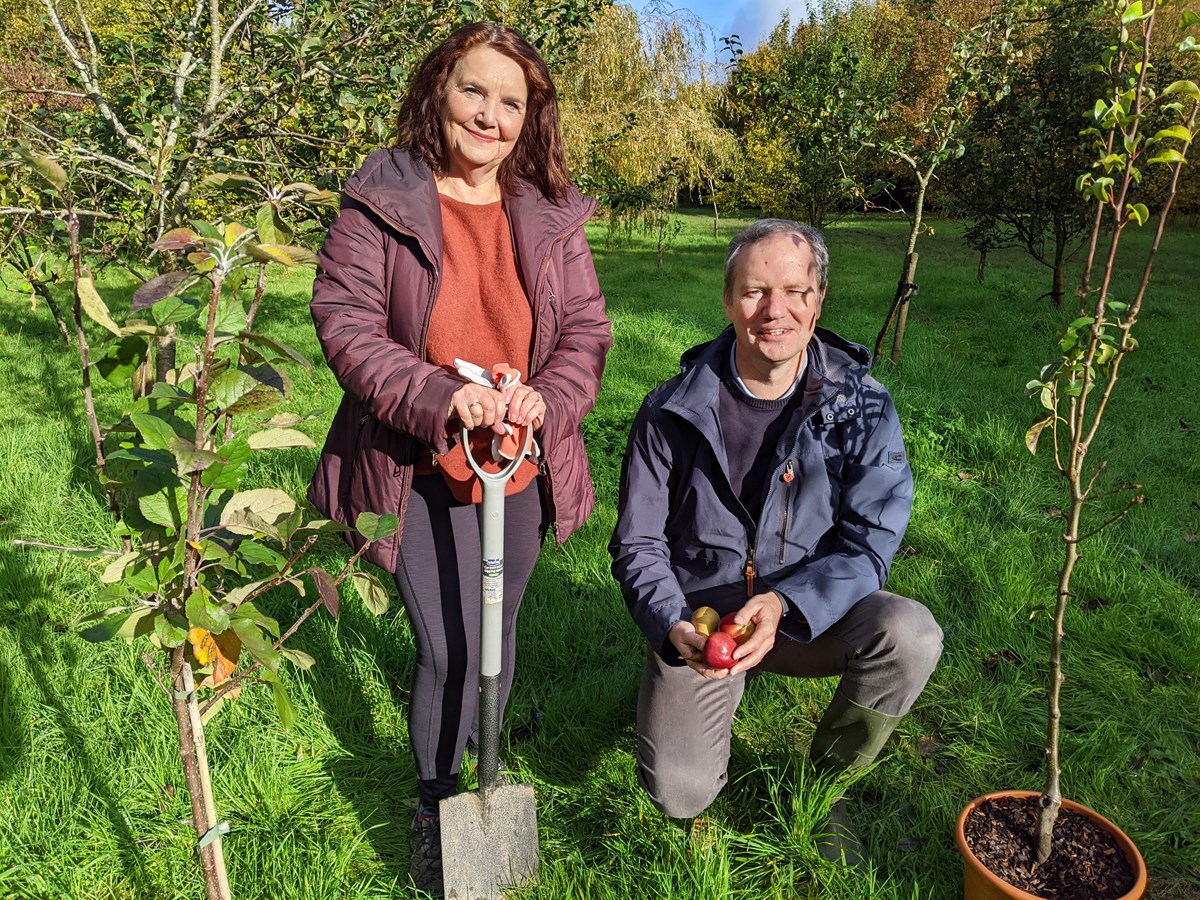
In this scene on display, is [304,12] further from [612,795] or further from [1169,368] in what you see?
[1169,368]

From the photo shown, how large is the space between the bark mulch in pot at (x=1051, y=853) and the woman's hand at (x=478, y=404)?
151cm

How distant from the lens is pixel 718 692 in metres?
2.26

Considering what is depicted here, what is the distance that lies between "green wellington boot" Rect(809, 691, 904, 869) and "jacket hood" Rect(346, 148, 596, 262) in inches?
57.4

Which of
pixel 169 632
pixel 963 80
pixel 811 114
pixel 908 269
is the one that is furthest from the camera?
pixel 811 114

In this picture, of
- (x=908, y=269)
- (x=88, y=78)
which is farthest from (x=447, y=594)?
(x=908, y=269)

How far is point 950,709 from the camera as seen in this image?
113 inches

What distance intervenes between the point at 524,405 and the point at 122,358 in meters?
0.78

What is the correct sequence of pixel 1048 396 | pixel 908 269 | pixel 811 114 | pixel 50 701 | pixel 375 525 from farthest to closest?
pixel 811 114, pixel 908 269, pixel 50 701, pixel 1048 396, pixel 375 525

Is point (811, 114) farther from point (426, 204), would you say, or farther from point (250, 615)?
point (250, 615)

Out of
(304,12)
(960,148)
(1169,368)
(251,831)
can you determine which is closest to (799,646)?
(251,831)

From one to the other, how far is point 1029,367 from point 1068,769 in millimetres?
5330

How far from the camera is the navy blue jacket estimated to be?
2.23 meters

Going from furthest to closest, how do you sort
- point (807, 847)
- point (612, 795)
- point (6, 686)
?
point (6, 686) < point (612, 795) < point (807, 847)

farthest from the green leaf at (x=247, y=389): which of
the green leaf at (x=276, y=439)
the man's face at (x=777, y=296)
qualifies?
the man's face at (x=777, y=296)
